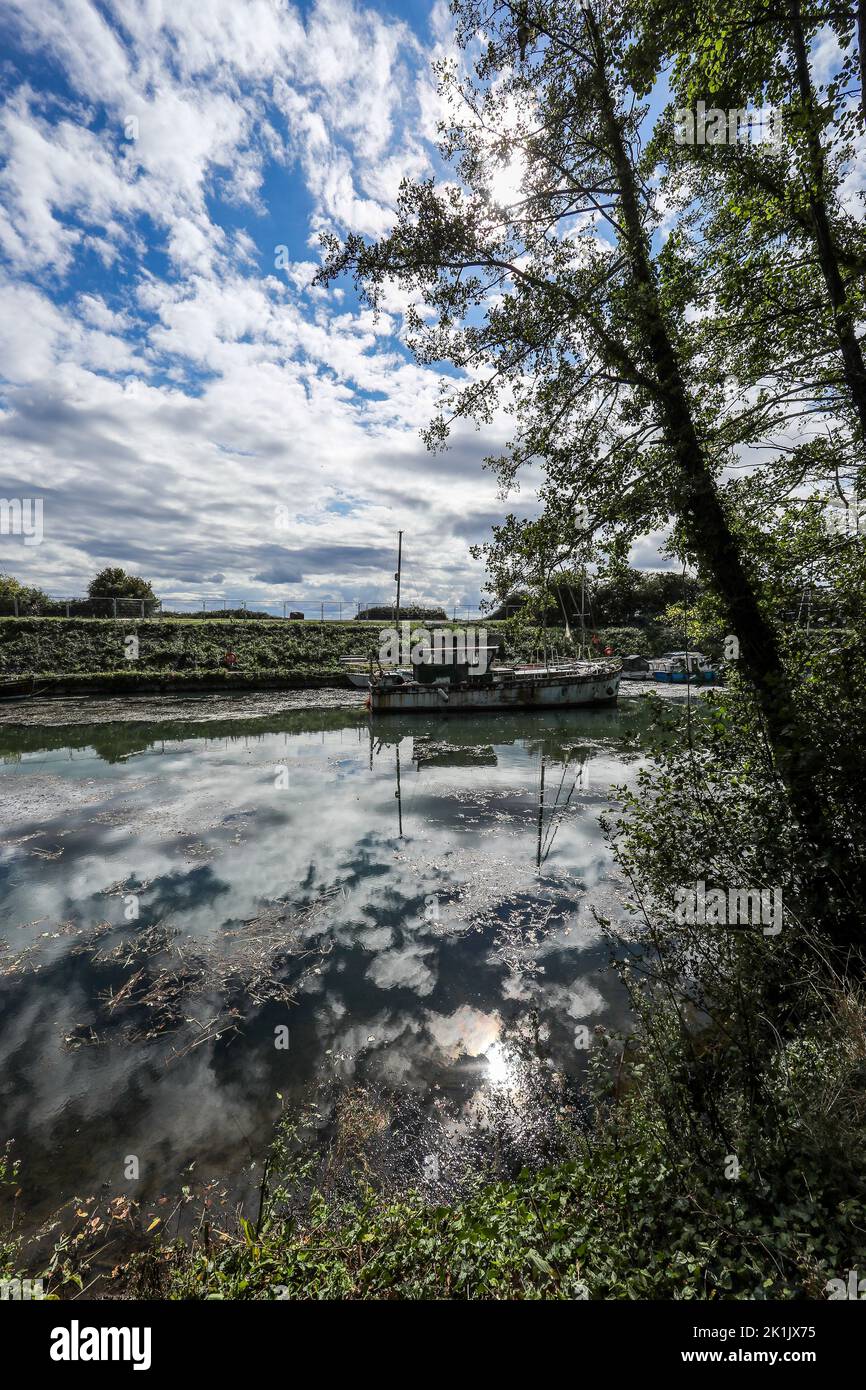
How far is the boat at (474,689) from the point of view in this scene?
26.9 m

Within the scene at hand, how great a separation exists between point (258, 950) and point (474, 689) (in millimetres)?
20857

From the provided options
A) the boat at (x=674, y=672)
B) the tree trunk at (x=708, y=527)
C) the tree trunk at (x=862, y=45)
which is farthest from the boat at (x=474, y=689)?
the tree trunk at (x=862, y=45)

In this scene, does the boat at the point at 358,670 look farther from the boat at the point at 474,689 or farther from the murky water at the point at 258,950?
the murky water at the point at 258,950

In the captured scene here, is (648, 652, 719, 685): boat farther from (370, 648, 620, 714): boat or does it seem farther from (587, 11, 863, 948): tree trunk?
(587, 11, 863, 948): tree trunk

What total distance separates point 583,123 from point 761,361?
360 cm

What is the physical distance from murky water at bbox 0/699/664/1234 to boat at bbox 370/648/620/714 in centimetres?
1188

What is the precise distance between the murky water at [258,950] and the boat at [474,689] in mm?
11882

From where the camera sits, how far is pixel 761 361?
532 cm

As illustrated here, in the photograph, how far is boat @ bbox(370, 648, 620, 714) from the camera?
88.3ft

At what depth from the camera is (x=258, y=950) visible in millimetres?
7039

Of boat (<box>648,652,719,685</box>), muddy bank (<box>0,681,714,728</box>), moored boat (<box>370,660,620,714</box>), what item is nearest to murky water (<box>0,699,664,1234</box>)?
muddy bank (<box>0,681,714,728</box>)
